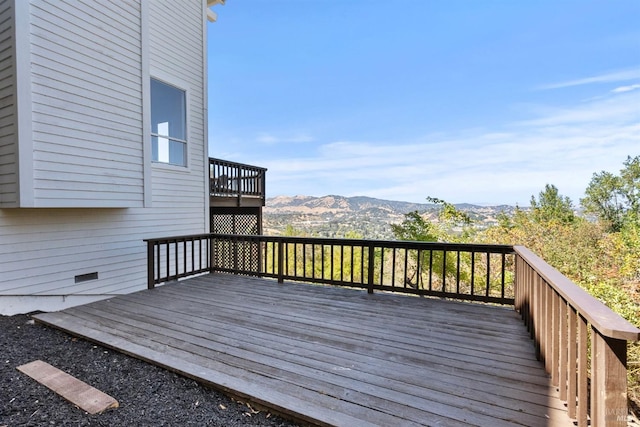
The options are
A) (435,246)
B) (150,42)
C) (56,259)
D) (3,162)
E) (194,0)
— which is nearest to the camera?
(3,162)

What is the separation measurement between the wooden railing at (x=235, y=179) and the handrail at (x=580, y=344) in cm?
621

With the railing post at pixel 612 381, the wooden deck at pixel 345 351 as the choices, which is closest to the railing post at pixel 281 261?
the wooden deck at pixel 345 351

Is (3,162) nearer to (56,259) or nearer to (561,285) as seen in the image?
(56,259)

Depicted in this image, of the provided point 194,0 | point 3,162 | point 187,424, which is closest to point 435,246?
point 187,424

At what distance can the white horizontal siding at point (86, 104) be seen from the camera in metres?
3.55

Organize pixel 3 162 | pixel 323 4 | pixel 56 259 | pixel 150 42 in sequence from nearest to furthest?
pixel 3 162 → pixel 56 259 → pixel 150 42 → pixel 323 4

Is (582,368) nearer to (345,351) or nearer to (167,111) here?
(345,351)

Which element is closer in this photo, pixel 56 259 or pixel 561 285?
pixel 561 285

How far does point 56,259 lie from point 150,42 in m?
3.82

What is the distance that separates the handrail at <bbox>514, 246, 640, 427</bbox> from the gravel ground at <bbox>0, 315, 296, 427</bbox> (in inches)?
56.8

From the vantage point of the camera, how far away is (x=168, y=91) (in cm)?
576

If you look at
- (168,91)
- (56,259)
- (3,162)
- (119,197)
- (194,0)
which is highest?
(194,0)

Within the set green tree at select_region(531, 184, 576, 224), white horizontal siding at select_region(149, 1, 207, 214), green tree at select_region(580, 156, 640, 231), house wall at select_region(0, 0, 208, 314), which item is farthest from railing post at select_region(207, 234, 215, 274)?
green tree at select_region(531, 184, 576, 224)

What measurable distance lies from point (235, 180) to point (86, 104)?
399 cm
